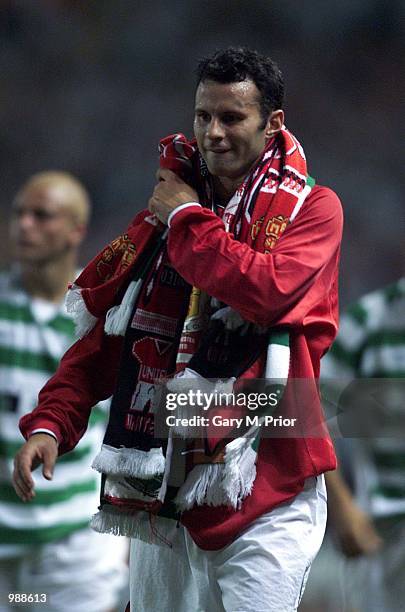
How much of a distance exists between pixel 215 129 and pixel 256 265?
326 mm

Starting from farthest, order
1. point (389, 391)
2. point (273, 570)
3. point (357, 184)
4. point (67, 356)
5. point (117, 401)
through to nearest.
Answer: point (357, 184), point (389, 391), point (67, 356), point (117, 401), point (273, 570)

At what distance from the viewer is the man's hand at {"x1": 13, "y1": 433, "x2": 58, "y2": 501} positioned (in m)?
2.43

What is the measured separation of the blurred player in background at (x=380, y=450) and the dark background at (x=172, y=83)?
3.33 meters

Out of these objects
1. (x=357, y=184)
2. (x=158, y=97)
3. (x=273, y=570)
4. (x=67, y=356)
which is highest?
(x=158, y=97)

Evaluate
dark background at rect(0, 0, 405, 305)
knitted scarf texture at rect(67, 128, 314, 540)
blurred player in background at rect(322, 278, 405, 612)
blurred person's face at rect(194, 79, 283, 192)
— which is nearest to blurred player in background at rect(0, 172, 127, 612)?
blurred player in background at rect(322, 278, 405, 612)

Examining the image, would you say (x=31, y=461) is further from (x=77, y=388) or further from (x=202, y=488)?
(x=202, y=488)

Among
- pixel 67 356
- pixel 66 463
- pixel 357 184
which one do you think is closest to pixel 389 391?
pixel 66 463

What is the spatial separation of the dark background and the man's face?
4.82 metres

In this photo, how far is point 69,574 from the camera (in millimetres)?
4062

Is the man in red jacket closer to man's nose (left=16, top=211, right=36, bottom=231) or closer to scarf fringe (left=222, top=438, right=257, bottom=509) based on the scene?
scarf fringe (left=222, top=438, right=257, bottom=509)

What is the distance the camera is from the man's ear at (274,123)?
98.7 inches

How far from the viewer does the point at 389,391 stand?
3871 millimetres

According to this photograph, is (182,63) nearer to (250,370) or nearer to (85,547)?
(85,547)

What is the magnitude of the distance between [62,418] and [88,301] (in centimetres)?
28
